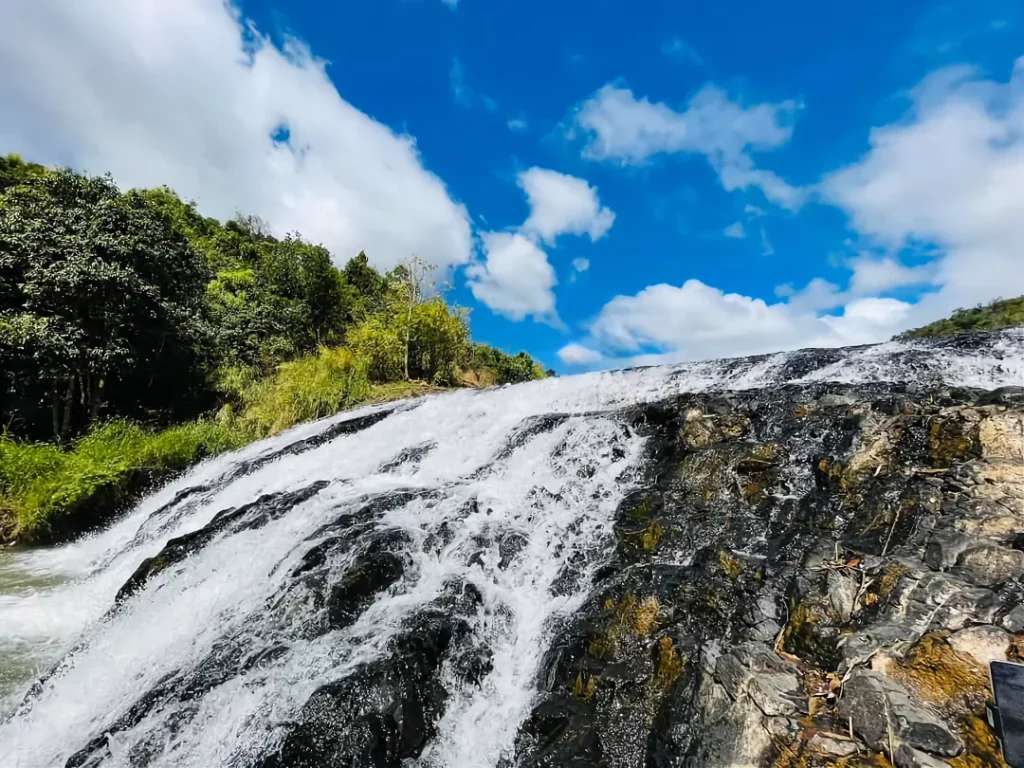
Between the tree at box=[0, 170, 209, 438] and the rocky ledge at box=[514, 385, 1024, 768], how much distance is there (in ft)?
47.4

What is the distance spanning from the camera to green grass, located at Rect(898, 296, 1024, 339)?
2405cm

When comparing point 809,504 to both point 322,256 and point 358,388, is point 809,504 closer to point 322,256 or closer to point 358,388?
point 358,388

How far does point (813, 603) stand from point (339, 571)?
4.15m

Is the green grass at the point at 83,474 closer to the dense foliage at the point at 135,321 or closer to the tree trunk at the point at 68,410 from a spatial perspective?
the tree trunk at the point at 68,410

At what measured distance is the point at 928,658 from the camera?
310 centimetres

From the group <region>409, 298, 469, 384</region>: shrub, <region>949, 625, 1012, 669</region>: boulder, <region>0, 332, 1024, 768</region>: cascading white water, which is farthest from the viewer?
<region>409, 298, 469, 384</region>: shrub

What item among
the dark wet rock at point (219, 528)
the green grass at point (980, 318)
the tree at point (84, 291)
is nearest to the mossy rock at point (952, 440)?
the dark wet rock at point (219, 528)

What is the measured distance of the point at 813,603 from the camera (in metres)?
3.83

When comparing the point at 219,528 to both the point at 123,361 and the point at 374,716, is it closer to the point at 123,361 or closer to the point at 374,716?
the point at 374,716

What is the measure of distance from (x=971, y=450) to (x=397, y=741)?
5.44 metres

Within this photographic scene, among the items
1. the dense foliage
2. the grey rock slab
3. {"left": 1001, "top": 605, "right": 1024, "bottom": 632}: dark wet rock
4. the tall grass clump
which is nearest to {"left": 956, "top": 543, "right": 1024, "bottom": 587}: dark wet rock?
{"left": 1001, "top": 605, "right": 1024, "bottom": 632}: dark wet rock

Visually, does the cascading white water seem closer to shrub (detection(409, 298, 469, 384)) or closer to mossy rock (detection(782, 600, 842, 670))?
mossy rock (detection(782, 600, 842, 670))

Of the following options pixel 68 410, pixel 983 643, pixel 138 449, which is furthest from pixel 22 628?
pixel 68 410

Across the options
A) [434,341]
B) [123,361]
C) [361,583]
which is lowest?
[361,583]
